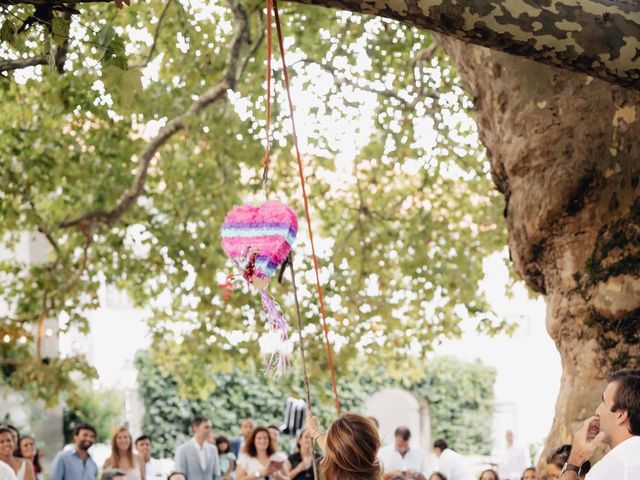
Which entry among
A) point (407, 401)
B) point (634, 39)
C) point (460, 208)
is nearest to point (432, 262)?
point (460, 208)

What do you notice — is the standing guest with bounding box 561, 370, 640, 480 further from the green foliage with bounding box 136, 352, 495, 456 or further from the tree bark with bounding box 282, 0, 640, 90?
the green foliage with bounding box 136, 352, 495, 456

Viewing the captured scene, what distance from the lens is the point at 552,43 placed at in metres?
4.36

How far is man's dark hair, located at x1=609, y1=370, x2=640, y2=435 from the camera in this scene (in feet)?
14.8

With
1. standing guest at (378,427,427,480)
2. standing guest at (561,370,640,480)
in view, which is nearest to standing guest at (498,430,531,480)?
standing guest at (378,427,427,480)

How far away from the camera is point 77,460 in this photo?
35.3 feet

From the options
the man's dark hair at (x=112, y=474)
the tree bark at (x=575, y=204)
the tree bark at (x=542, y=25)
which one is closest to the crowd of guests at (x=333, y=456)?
the man's dark hair at (x=112, y=474)

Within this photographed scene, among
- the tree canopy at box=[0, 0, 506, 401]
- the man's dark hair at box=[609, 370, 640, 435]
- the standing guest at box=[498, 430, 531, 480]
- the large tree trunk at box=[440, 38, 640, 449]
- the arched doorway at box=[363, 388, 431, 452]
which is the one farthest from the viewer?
the arched doorway at box=[363, 388, 431, 452]

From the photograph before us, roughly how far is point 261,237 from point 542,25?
90.4 inches

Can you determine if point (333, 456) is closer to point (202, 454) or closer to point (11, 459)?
point (11, 459)

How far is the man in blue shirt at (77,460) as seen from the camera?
1066cm

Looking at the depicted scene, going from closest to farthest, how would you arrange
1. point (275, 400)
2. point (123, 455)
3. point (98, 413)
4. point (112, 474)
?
point (112, 474), point (123, 455), point (98, 413), point (275, 400)

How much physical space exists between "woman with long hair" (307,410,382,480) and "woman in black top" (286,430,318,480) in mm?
5441

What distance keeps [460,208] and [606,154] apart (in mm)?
7794

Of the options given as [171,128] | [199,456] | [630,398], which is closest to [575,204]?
[630,398]
